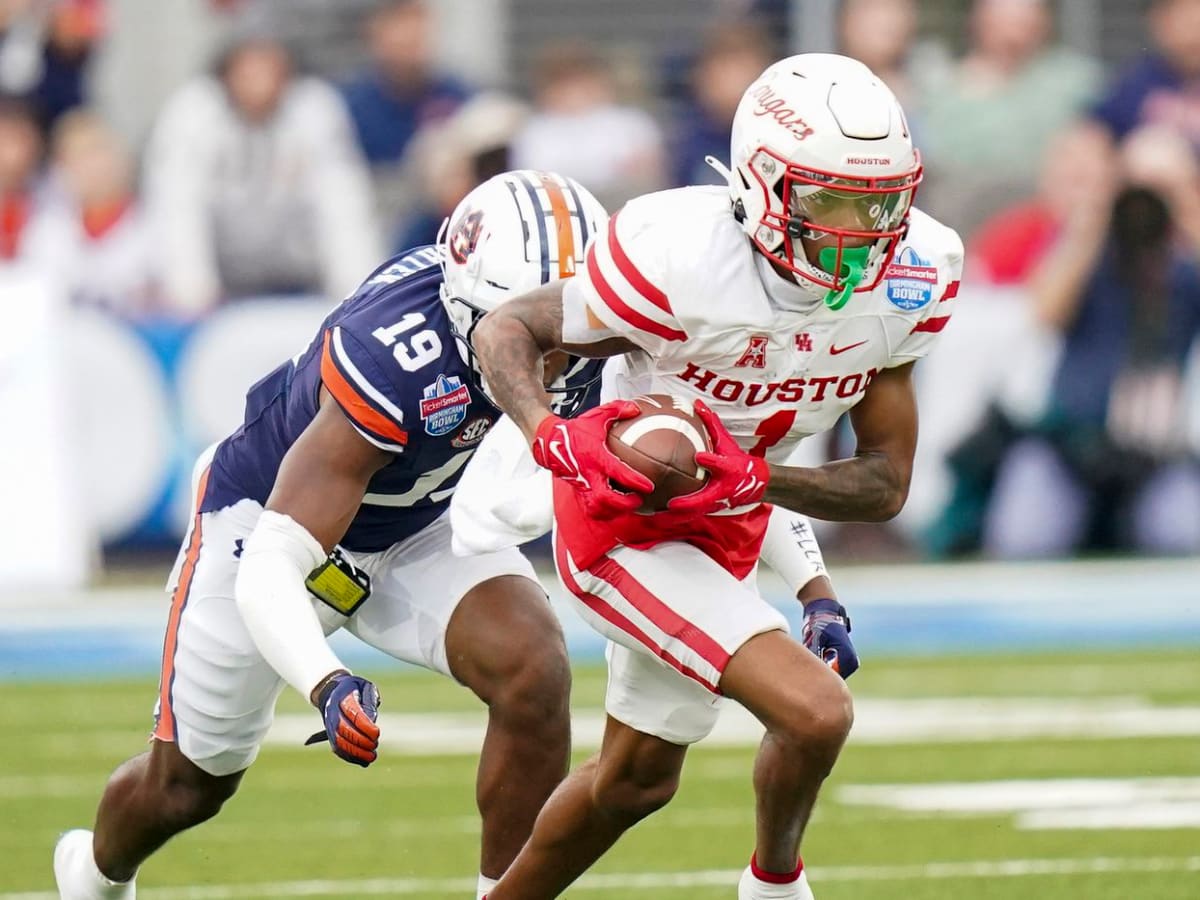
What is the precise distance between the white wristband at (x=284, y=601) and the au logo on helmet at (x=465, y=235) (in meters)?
0.62

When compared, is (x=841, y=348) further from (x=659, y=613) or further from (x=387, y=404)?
(x=387, y=404)

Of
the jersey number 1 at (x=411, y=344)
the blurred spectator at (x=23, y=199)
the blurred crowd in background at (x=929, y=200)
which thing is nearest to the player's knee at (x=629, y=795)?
the jersey number 1 at (x=411, y=344)

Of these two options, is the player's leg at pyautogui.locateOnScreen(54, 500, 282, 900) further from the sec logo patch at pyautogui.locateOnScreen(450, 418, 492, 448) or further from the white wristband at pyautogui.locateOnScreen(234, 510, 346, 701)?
the sec logo patch at pyautogui.locateOnScreen(450, 418, 492, 448)

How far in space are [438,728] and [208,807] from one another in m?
2.63

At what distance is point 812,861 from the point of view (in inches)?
208

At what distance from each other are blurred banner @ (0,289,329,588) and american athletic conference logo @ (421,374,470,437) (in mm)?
5807

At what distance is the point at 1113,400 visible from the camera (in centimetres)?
1025

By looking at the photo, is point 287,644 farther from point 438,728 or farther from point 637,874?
point 438,728

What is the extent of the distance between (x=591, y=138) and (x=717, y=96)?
2.07ft

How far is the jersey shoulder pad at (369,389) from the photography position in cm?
424

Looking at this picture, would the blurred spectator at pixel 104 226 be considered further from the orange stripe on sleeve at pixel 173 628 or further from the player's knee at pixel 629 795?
the player's knee at pixel 629 795

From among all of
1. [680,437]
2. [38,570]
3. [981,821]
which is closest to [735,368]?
[680,437]

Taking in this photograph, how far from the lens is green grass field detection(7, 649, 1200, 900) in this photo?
508cm

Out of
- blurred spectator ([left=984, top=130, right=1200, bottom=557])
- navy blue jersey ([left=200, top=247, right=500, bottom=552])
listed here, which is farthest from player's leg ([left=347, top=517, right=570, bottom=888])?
blurred spectator ([left=984, top=130, right=1200, bottom=557])
